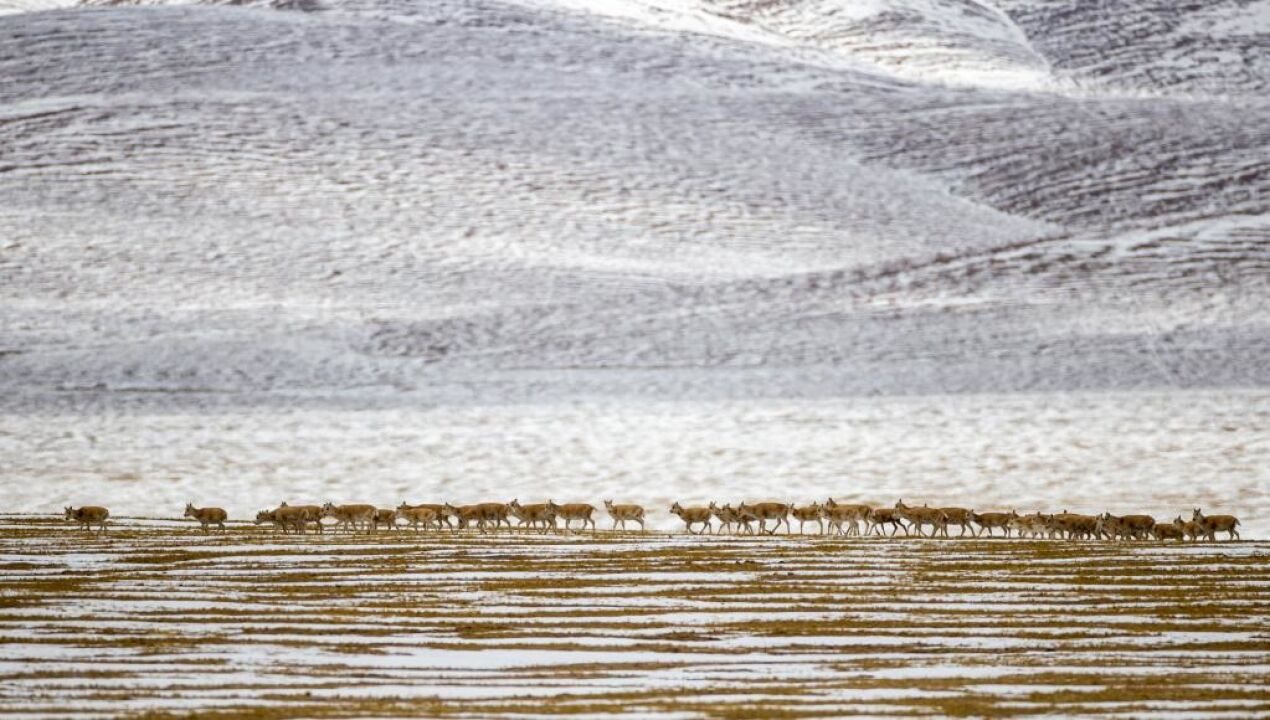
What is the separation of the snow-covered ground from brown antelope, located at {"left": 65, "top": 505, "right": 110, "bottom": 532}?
2719mm

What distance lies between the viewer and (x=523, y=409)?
32.6 m

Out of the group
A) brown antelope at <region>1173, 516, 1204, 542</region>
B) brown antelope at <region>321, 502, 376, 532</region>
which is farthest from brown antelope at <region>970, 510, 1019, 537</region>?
brown antelope at <region>321, 502, 376, 532</region>

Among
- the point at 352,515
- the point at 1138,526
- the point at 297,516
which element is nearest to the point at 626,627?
the point at 297,516

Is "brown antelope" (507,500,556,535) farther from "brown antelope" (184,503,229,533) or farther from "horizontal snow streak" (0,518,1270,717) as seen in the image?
"brown antelope" (184,503,229,533)

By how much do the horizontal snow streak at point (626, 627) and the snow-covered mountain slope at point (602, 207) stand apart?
14.3 m

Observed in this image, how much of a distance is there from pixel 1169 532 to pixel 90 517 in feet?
43.9

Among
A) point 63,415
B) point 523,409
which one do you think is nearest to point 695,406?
point 523,409

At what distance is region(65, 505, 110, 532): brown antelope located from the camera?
22.4m

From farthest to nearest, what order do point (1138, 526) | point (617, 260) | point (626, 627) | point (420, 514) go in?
1. point (617, 260)
2. point (420, 514)
3. point (1138, 526)
4. point (626, 627)

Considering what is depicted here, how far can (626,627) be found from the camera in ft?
49.3

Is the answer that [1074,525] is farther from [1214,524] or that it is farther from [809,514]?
[809,514]

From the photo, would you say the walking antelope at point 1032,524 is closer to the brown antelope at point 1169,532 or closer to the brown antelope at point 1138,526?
the brown antelope at point 1138,526

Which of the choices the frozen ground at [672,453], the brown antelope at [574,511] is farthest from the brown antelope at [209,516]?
the brown antelope at [574,511]

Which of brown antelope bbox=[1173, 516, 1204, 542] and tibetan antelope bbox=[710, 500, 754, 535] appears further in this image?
tibetan antelope bbox=[710, 500, 754, 535]
